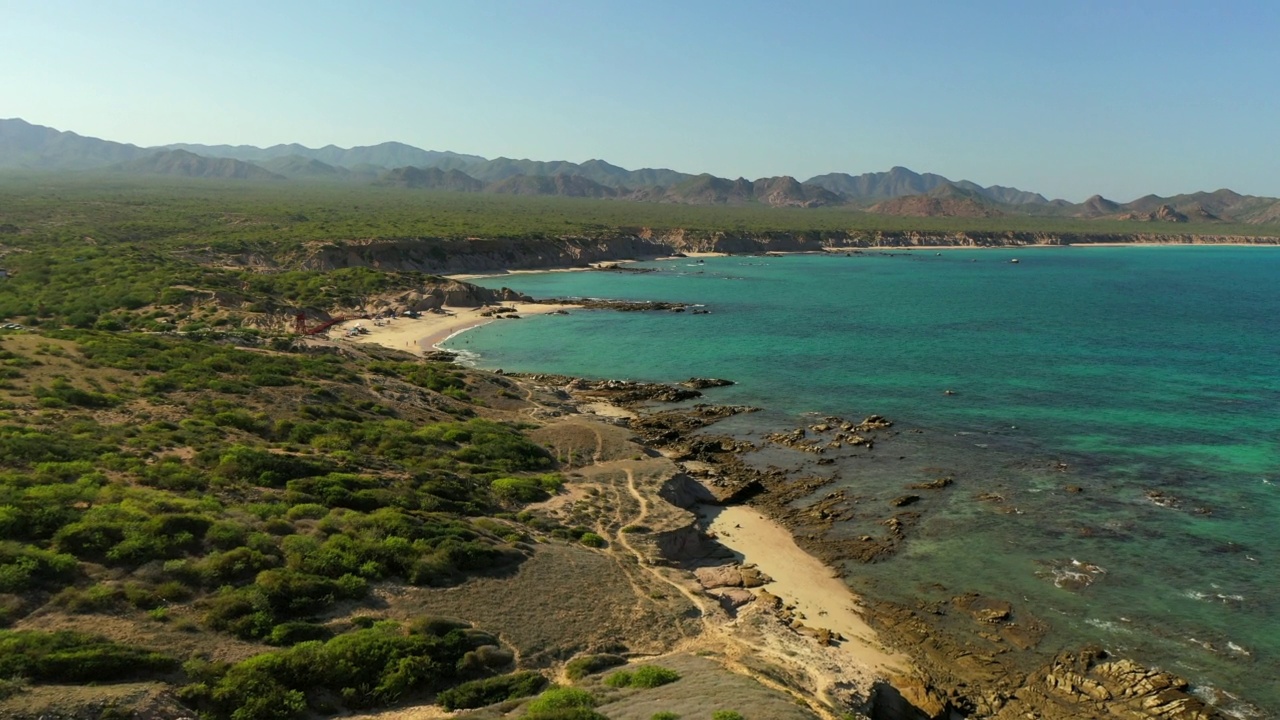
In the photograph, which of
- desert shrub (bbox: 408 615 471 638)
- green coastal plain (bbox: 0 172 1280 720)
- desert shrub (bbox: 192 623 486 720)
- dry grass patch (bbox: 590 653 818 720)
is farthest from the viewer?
desert shrub (bbox: 408 615 471 638)

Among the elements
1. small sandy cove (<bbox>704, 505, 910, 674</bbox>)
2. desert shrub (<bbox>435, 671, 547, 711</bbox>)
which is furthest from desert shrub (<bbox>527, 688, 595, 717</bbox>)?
small sandy cove (<bbox>704, 505, 910, 674</bbox>)

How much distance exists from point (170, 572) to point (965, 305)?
10597cm

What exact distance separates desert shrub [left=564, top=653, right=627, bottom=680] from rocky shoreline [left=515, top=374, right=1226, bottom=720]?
619cm

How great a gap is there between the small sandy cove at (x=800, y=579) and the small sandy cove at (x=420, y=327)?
4261cm

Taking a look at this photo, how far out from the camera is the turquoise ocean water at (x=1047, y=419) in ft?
89.1

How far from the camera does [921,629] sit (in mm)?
25406

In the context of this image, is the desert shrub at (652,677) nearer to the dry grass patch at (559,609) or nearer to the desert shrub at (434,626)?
the dry grass patch at (559,609)

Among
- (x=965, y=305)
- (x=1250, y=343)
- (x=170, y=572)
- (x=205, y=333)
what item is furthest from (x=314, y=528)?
(x=965, y=305)

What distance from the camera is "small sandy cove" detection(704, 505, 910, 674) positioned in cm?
2409

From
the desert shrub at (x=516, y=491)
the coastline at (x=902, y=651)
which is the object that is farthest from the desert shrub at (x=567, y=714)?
the desert shrub at (x=516, y=491)

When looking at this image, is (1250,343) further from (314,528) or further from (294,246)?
(294,246)

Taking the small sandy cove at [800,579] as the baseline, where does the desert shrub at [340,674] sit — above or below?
above

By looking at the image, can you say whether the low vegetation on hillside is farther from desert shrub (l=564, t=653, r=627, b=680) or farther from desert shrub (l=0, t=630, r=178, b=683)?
desert shrub (l=564, t=653, r=627, b=680)

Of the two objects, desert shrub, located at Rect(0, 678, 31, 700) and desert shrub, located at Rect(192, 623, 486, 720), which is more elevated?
desert shrub, located at Rect(0, 678, 31, 700)
